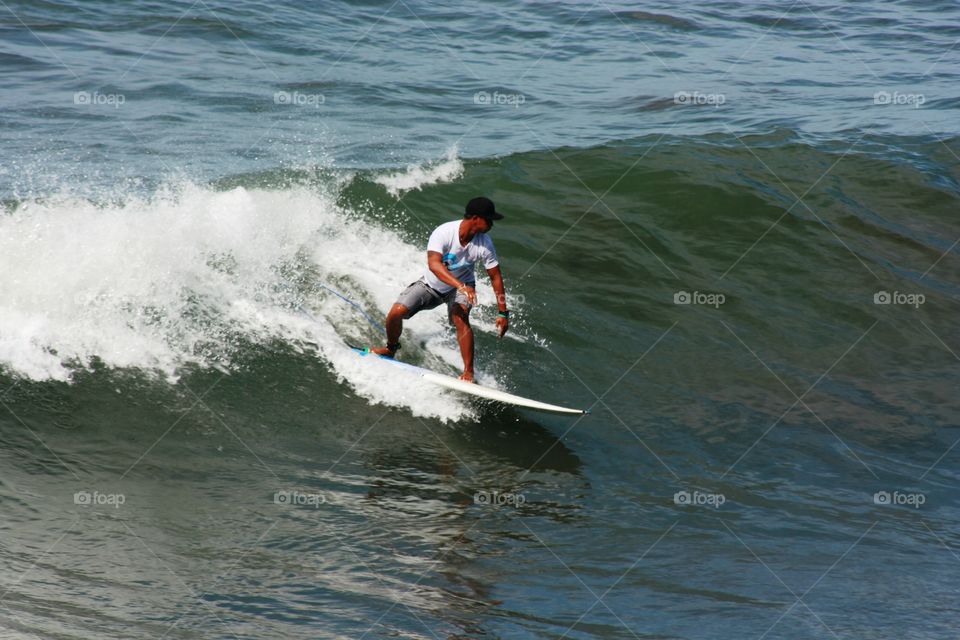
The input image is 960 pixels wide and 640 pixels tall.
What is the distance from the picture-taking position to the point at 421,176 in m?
13.0

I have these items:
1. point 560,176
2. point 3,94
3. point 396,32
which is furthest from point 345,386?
point 396,32

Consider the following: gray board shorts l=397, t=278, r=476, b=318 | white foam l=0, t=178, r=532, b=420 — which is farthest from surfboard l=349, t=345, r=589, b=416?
gray board shorts l=397, t=278, r=476, b=318

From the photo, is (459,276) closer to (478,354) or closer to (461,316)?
(461,316)

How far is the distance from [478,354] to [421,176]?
4.15 m

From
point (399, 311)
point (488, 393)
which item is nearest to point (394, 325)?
point (399, 311)

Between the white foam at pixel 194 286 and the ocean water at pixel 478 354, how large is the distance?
0.13 feet

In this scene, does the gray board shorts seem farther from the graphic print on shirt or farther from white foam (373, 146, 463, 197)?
white foam (373, 146, 463, 197)

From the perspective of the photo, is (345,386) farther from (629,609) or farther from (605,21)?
(605,21)

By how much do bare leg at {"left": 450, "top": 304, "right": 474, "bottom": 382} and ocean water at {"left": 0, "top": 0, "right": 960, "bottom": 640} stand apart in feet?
1.13

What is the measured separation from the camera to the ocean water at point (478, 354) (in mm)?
5727

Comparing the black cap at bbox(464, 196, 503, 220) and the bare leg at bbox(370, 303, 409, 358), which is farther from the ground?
the black cap at bbox(464, 196, 503, 220)

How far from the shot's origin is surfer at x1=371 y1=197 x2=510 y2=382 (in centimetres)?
775

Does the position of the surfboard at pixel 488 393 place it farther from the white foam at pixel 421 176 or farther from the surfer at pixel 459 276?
the white foam at pixel 421 176

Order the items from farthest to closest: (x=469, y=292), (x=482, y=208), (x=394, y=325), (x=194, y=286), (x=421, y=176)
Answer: (x=421, y=176) < (x=194, y=286) < (x=394, y=325) < (x=469, y=292) < (x=482, y=208)
